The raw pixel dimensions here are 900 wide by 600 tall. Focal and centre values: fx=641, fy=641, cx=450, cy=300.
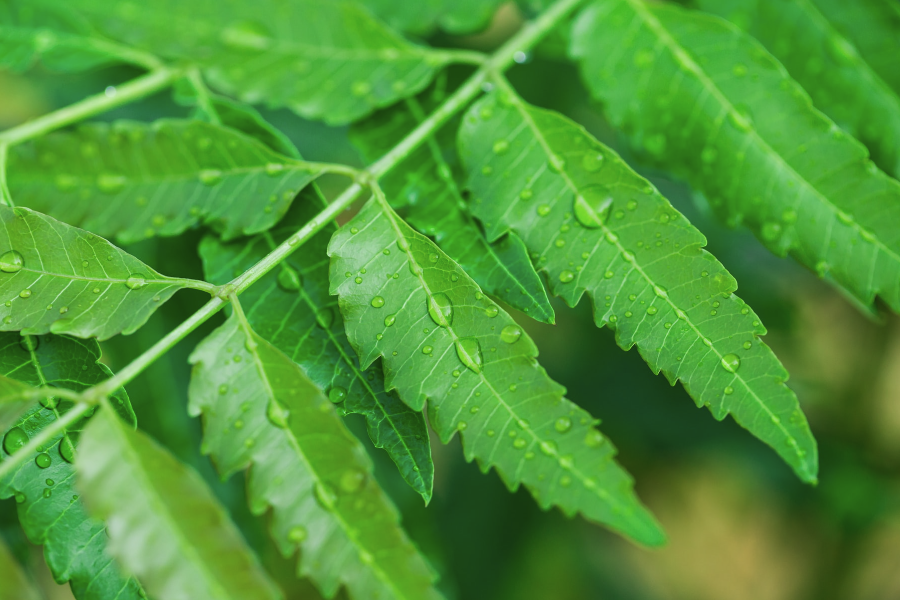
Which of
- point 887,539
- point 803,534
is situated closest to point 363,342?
point 803,534

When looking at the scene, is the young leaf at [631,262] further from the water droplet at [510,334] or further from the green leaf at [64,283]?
the green leaf at [64,283]

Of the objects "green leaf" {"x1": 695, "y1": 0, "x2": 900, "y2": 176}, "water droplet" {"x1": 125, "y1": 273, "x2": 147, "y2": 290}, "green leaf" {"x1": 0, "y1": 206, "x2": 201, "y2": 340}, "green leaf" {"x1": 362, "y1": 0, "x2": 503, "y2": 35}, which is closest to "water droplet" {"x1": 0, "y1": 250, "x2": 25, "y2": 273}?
"green leaf" {"x1": 0, "y1": 206, "x2": 201, "y2": 340}

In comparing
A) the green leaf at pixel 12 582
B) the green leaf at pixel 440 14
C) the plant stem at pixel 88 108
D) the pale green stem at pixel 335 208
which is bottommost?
the green leaf at pixel 12 582

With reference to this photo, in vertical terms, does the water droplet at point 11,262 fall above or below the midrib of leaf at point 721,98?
above

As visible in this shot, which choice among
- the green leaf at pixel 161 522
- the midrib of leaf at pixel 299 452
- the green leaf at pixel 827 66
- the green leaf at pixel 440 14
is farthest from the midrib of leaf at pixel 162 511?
the green leaf at pixel 827 66

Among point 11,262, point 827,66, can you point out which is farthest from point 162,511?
point 827,66

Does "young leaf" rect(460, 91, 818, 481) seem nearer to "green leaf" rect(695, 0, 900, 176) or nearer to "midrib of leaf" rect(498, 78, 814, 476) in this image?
"midrib of leaf" rect(498, 78, 814, 476)
